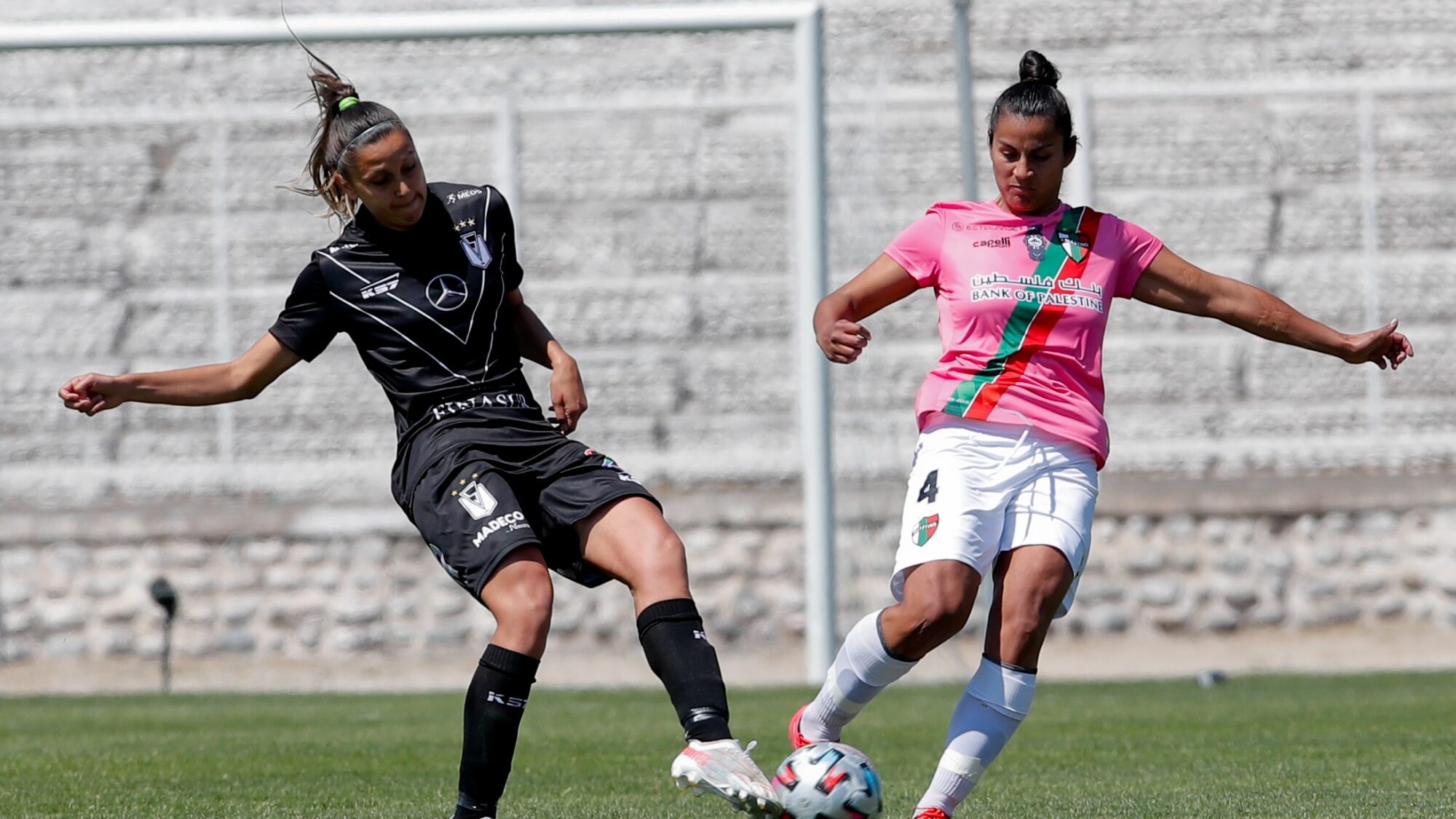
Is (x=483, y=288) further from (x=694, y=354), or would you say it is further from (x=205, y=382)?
(x=694, y=354)

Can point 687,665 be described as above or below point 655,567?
below

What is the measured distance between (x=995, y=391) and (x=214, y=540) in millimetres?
8608

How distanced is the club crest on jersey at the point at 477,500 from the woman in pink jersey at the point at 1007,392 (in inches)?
34.0

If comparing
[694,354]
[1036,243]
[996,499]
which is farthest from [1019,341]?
[694,354]

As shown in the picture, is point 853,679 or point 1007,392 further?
point 853,679

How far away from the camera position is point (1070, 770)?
619cm

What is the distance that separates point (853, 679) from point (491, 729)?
Result: 92cm

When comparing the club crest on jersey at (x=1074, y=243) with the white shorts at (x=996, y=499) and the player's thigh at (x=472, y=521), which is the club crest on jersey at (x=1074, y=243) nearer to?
the white shorts at (x=996, y=499)

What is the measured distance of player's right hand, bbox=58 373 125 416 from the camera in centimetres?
455

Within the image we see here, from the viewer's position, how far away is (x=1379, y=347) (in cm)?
463

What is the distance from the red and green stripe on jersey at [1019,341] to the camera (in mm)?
4473

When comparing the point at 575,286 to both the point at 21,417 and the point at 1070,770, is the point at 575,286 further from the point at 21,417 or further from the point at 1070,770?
the point at 1070,770

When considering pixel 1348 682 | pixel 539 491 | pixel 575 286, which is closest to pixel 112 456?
pixel 575 286

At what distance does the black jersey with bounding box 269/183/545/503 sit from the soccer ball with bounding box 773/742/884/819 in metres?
1.06
